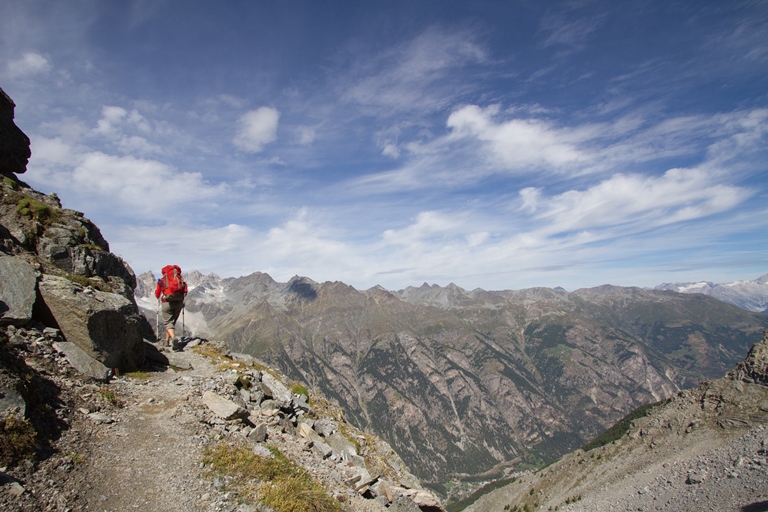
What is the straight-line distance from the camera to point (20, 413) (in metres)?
9.60

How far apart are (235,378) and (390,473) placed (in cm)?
1076

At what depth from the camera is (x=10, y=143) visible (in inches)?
1249

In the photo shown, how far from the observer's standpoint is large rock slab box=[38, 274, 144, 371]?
50.9 ft

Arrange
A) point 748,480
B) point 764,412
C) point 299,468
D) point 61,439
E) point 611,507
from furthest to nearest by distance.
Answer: point 764,412, point 611,507, point 748,480, point 299,468, point 61,439

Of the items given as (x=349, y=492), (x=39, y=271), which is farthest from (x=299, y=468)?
(x=39, y=271)

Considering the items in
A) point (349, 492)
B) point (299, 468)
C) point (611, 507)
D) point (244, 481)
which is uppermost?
point (244, 481)

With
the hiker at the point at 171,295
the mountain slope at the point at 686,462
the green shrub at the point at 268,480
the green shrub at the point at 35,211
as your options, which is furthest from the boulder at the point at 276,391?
the mountain slope at the point at 686,462

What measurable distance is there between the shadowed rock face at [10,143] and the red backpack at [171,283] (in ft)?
71.4

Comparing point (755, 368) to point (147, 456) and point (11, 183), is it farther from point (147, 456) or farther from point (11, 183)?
point (11, 183)

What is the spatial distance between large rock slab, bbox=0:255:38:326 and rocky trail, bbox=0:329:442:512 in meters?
0.71

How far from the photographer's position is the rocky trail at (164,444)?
30.3ft

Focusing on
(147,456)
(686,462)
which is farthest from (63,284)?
(686,462)

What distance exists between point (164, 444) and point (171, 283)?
14663 mm

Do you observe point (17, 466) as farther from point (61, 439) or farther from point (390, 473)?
point (390, 473)
